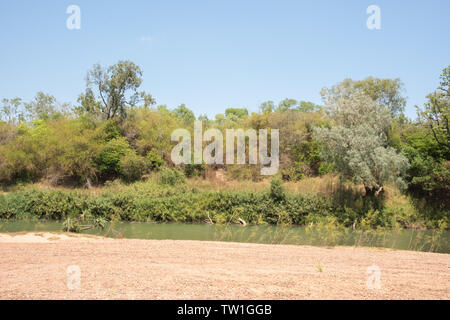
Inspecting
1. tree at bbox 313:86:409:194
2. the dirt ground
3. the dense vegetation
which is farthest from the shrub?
the dirt ground

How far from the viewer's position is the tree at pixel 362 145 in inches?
1044

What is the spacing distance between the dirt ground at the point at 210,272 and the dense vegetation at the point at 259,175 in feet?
36.3

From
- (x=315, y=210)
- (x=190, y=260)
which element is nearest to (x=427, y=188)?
(x=315, y=210)

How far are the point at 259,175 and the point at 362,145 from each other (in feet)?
46.8

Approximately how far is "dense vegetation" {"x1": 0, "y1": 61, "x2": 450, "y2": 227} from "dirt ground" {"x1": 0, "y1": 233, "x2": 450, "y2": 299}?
1107 centimetres

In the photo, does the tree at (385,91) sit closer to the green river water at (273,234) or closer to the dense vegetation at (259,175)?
the dense vegetation at (259,175)

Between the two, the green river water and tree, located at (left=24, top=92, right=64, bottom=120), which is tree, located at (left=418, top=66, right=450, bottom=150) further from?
tree, located at (left=24, top=92, right=64, bottom=120)

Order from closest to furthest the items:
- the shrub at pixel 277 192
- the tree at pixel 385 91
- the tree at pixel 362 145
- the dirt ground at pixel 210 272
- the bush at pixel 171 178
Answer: the dirt ground at pixel 210 272, the tree at pixel 362 145, the shrub at pixel 277 192, the bush at pixel 171 178, the tree at pixel 385 91

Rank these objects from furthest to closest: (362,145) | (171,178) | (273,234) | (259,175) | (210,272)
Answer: (259,175)
(171,178)
(362,145)
(273,234)
(210,272)

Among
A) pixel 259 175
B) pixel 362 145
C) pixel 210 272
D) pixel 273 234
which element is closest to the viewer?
pixel 210 272

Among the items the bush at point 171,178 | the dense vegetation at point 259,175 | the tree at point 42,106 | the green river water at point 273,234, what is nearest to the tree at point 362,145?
the dense vegetation at point 259,175

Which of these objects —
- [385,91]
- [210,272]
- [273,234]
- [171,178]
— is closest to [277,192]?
[273,234]

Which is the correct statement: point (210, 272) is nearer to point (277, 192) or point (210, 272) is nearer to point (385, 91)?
point (277, 192)

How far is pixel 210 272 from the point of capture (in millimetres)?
10898
